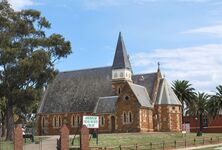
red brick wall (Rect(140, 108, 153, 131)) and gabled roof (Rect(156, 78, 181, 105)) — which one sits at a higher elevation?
gabled roof (Rect(156, 78, 181, 105))

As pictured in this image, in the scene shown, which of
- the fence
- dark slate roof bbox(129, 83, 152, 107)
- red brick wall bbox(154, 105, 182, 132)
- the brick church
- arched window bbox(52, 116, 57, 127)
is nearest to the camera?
the fence

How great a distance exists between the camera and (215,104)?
100125 millimetres

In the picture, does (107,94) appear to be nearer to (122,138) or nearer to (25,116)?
(122,138)

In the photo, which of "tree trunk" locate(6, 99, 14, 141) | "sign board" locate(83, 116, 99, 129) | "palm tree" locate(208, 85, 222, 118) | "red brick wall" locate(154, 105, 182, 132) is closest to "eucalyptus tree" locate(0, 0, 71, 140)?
"tree trunk" locate(6, 99, 14, 141)

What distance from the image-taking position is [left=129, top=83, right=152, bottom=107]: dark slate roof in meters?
83.0

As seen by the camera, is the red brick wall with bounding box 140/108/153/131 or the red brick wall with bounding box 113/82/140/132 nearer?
the red brick wall with bounding box 113/82/140/132

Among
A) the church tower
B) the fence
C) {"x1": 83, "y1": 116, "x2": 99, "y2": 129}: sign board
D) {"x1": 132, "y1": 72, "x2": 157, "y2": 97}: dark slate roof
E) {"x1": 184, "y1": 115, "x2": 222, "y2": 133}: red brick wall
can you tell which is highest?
the church tower

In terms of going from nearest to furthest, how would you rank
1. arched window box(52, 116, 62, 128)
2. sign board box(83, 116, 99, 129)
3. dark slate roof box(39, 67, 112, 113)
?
sign board box(83, 116, 99, 129) < dark slate roof box(39, 67, 112, 113) < arched window box(52, 116, 62, 128)

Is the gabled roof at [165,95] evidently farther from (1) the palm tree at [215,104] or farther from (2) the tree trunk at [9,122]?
→ (2) the tree trunk at [9,122]

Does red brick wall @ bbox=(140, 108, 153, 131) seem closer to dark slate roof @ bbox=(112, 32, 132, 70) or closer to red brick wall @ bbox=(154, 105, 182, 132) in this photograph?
red brick wall @ bbox=(154, 105, 182, 132)

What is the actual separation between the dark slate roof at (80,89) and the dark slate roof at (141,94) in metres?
1.34

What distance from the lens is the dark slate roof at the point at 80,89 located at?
90.8 m

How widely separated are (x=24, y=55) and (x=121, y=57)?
28.4m

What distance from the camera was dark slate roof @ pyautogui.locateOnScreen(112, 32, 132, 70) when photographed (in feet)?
295
